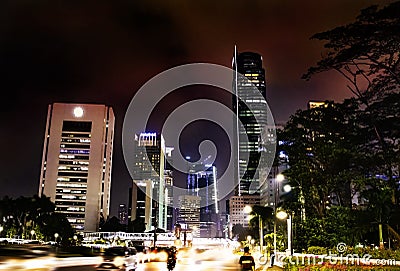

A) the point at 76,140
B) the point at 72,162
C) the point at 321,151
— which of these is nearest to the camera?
the point at 321,151

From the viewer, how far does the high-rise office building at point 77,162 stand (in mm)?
156375

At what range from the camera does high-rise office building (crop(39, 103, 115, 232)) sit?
156375mm

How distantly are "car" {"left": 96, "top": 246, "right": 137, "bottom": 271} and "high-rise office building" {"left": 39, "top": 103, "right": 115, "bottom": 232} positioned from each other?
5382 inches

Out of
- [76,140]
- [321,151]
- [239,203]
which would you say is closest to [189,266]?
[321,151]

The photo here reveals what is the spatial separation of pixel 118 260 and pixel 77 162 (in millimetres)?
144427

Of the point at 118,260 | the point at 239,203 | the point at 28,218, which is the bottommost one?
the point at 118,260

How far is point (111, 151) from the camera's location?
175m

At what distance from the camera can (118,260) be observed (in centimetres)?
2123

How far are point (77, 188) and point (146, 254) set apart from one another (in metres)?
134

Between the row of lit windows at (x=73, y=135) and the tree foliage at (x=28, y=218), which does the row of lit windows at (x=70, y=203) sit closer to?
the row of lit windows at (x=73, y=135)

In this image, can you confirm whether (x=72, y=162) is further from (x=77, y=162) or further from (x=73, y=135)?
(x=73, y=135)

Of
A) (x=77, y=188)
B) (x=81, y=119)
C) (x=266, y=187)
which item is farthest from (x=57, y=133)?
(x=266, y=187)

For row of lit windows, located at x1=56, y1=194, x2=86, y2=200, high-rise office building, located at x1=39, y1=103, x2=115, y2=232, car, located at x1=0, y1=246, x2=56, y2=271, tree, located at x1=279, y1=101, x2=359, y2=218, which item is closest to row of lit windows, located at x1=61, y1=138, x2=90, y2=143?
high-rise office building, located at x1=39, y1=103, x2=115, y2=232

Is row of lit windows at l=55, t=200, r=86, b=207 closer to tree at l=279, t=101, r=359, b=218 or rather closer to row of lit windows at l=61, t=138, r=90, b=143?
row of lit windows at l=61, t=138, r=90, b=143
